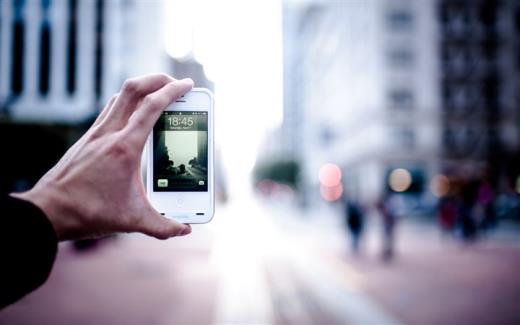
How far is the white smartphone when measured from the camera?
144cm

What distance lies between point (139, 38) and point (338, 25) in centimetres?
4860

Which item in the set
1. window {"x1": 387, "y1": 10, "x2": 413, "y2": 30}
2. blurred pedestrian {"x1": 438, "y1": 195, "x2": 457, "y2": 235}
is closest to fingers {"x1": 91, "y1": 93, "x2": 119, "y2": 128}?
blurred pedestrian {"x1": 438, "y1": 195, "x2": 457, "y2": 235}

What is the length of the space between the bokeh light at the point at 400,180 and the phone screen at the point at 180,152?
38.1 metres

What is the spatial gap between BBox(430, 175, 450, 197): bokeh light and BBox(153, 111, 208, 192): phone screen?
127 feet

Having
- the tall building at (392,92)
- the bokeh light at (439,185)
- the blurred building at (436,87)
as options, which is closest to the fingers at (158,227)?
the tall building at (392,92)

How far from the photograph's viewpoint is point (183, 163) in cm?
148

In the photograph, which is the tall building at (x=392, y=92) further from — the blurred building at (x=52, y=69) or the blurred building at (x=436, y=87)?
the blurred building at (x=52, y=69)

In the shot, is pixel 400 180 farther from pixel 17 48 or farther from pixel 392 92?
pixel 17 48

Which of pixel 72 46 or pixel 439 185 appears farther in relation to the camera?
pixel 439 185

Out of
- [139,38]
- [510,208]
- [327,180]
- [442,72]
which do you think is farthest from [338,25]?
[139,38]

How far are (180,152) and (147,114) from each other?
0.31m

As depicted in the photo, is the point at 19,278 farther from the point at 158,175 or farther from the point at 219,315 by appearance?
the point at 219,315

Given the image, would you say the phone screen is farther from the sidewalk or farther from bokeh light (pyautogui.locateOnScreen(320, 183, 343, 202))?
bokeh light (pyautogui.locateOnScreen(320, 183, 343, 202))

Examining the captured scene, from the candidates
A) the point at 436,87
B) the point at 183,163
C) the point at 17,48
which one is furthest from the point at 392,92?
the point at 183,163
